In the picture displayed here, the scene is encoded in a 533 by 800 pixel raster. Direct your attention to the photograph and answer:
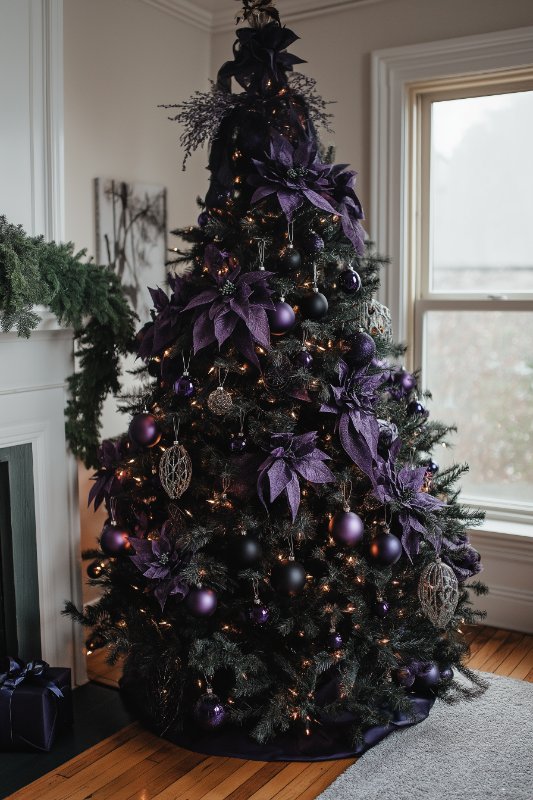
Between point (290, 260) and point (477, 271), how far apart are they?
4.38 feet

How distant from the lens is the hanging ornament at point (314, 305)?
2420 mm

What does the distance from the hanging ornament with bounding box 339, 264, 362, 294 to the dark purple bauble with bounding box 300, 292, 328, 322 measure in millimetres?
91

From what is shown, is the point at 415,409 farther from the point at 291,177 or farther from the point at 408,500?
the point at 291,177

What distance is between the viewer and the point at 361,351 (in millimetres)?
2420

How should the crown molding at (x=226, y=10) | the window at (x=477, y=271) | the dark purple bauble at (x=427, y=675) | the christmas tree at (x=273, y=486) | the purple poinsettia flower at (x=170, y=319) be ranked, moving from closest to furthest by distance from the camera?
the christmas tree at (x=273, y=486), the purple poinsettia flower at (x=170, y=319), the dark purple bauble at (x=427, y=675), the window at (x=477, y=271), the crown molding at (x=226, y=10)

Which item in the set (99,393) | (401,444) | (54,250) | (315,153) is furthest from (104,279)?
(401,444)

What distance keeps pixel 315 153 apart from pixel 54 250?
86 centimetres

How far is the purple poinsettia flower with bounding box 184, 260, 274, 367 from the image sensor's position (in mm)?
2328

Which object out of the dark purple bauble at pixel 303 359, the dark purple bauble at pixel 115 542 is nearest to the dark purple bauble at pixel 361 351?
the dark purple bauble at pixel 303 359

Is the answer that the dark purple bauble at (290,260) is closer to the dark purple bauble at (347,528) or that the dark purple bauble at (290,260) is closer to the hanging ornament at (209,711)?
the dark purple bauble at (347,528)

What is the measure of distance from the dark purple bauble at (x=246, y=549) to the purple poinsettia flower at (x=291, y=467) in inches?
4.8

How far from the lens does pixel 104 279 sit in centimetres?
277

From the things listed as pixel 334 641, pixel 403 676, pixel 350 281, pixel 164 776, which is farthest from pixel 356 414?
pixel 164 776

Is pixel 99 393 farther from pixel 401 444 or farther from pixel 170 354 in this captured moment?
pixel 401 444
